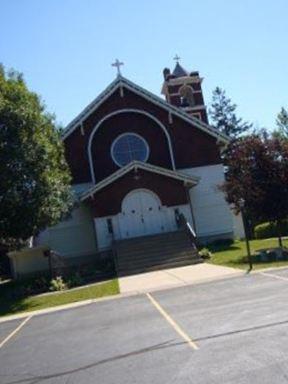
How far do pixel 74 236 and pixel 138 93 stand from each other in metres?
9.06

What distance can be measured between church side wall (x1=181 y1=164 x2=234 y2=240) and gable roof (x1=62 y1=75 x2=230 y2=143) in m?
2.26

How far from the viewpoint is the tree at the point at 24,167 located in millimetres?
23938

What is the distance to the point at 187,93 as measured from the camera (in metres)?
49.6

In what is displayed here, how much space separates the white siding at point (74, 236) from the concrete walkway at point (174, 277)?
928 centimetres

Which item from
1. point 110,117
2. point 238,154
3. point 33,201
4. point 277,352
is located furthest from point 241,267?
point 110,117

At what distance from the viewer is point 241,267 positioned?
22.2 metres

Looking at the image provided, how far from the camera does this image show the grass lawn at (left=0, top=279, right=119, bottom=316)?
20841 mm

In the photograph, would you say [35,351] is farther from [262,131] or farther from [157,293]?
[262,131]

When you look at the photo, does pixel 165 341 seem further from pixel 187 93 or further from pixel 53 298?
pixel 187 93

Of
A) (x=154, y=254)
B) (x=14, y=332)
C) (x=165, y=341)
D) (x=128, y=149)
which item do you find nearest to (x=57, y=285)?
(x=154, y=254)

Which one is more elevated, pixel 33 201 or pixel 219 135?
pixel 219 135

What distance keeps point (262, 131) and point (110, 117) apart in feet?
36.6

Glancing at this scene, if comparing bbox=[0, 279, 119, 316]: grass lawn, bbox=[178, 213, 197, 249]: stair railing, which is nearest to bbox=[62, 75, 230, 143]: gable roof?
bbox=[178, 213, 197, 249]: stair railing

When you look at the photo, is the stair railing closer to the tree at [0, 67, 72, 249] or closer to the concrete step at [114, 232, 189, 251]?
the concrete step at [114, 232, 189, 251]
